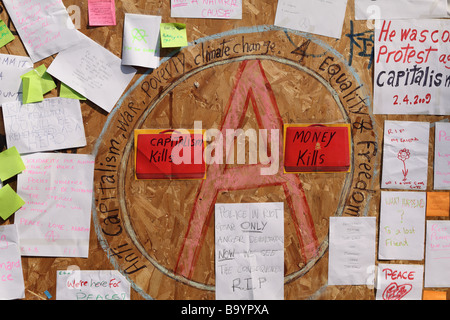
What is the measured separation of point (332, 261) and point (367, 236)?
156 mm

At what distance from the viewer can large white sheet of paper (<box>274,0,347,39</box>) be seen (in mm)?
1257

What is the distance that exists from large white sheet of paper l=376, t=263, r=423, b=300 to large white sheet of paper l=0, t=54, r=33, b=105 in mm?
1432

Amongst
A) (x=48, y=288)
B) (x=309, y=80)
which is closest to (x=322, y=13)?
(x=309, y=80)

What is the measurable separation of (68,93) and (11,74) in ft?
0.66

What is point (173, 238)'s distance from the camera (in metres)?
1.32

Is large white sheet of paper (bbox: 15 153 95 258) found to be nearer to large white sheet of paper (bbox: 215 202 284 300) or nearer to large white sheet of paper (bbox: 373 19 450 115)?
large white sheet of paper (bbox: 215 202 284 300)

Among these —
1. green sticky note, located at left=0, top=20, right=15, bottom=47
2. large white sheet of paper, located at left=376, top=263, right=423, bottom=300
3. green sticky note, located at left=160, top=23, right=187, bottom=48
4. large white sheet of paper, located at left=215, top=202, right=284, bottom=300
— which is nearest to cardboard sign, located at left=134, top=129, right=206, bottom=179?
large white sheet of paper, located at left=215, top=202, right=284, bottom=300

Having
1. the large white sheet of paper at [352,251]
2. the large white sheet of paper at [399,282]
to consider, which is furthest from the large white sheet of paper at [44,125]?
the large white sheet of paper at [399,282]

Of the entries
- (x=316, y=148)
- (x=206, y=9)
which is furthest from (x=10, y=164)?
(x=316, y=148)

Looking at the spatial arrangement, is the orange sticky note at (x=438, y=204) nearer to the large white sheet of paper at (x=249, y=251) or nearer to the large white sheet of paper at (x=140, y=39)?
the large white sheet of paper at (x=249, y=251)

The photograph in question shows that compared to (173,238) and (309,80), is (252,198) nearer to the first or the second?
(173,238)
